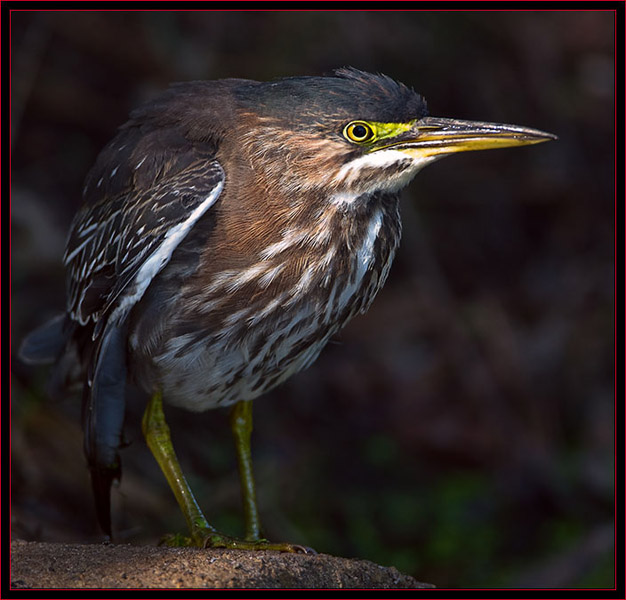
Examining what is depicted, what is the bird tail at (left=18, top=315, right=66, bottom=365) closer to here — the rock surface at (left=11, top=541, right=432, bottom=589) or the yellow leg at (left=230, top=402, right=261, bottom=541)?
the yellow leg at (left=230, top=402, right=261, bottom=541)

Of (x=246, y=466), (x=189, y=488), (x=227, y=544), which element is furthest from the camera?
(x=246, y=466)

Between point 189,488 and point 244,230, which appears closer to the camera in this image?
point 244,230

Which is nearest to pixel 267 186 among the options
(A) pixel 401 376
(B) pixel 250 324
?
(B) pixel 250 324

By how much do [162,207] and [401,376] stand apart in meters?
3.93

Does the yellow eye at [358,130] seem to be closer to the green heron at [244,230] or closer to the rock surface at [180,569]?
the green heron at [244,230]

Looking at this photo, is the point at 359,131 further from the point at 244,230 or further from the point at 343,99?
the point at 244,230

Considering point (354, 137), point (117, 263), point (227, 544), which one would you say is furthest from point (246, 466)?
point (354, 137)

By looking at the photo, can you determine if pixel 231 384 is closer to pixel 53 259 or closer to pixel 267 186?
pixel 267 186

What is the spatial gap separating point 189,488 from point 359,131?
1805 mm

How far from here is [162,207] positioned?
3748 millimetres

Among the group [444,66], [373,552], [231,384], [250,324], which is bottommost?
[373,552]

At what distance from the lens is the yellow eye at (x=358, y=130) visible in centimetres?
370

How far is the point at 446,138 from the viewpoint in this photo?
372 cm

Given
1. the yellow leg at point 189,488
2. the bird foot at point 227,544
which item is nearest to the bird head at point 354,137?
the yellow leg at point 189,488
